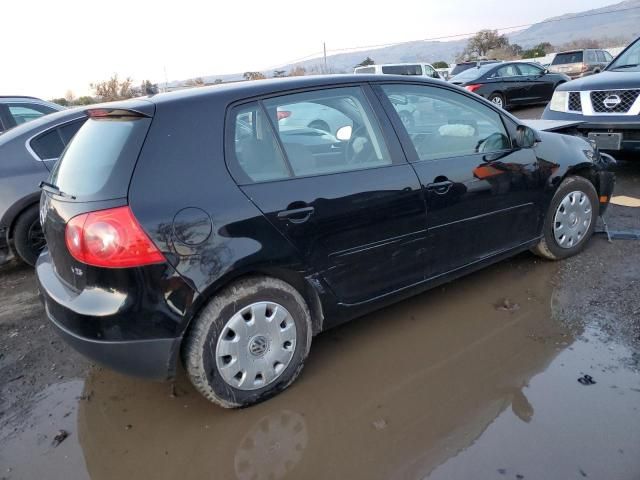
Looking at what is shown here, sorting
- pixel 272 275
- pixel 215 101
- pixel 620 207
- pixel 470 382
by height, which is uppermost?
pixel 215 101

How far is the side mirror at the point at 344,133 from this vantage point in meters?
2.89

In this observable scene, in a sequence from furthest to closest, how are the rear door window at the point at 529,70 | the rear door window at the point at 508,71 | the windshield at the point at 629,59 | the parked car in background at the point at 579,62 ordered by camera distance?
1. the parked car in background at the point at 579,62
2. the rear door window at the point at 529,70
3. the rear door window at the point at 508,71
4. the windshield at the point at 629,59

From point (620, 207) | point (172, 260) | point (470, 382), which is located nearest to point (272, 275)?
point (172, 260)

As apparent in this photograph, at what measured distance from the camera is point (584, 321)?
10.4ft

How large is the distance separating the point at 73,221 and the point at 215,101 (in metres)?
0.88

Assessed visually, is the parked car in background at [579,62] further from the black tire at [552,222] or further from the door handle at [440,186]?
the door handle at [440,186]

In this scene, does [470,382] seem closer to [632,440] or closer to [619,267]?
[632,440]

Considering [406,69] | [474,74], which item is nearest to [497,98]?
[474,74]

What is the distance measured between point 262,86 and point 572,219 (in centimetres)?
274

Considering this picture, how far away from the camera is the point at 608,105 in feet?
19.0

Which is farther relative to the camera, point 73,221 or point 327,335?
point 327,335

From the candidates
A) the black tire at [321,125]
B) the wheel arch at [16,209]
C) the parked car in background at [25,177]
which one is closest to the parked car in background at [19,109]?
the parked car in background at [25,177]

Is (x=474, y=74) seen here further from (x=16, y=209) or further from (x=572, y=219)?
(x=16, y=209)

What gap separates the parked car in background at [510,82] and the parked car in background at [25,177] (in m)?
11.7
